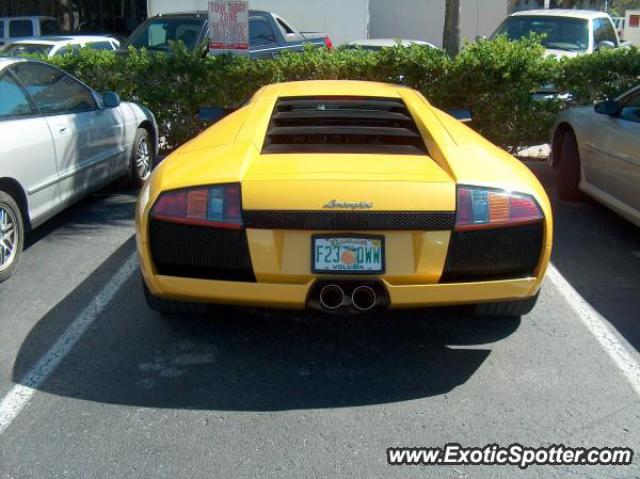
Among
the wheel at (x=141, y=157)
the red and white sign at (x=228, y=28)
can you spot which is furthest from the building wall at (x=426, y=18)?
the wheel at (x=141, y=157)

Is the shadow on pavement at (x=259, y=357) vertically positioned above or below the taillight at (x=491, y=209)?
below

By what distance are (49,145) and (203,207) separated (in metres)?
→ 2.56

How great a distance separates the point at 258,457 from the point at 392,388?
0.82 meters

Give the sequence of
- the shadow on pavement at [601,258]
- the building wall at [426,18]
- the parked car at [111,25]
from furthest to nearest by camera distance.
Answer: the parked car at [111,25]
the building wall at [426,18]
the shadow on pavement at [601,258]

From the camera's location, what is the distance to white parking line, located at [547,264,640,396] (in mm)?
3783

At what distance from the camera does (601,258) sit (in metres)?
5.57

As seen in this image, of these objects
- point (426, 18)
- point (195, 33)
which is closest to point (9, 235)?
Answer: point (195, 33)

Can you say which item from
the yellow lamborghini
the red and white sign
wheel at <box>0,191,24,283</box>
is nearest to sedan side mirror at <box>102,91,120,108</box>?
wheel at <box>0,191,24,283</box>

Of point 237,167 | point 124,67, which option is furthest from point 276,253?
point 124,67

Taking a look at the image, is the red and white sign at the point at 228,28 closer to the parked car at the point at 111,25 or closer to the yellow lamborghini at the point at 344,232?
the yellow lamborghini at the point at 344,232

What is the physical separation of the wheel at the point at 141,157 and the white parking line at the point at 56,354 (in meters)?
2.34

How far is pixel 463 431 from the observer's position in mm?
3211

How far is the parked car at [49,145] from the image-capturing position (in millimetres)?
5012

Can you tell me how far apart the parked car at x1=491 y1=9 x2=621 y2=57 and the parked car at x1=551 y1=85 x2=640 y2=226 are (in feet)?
15.0
